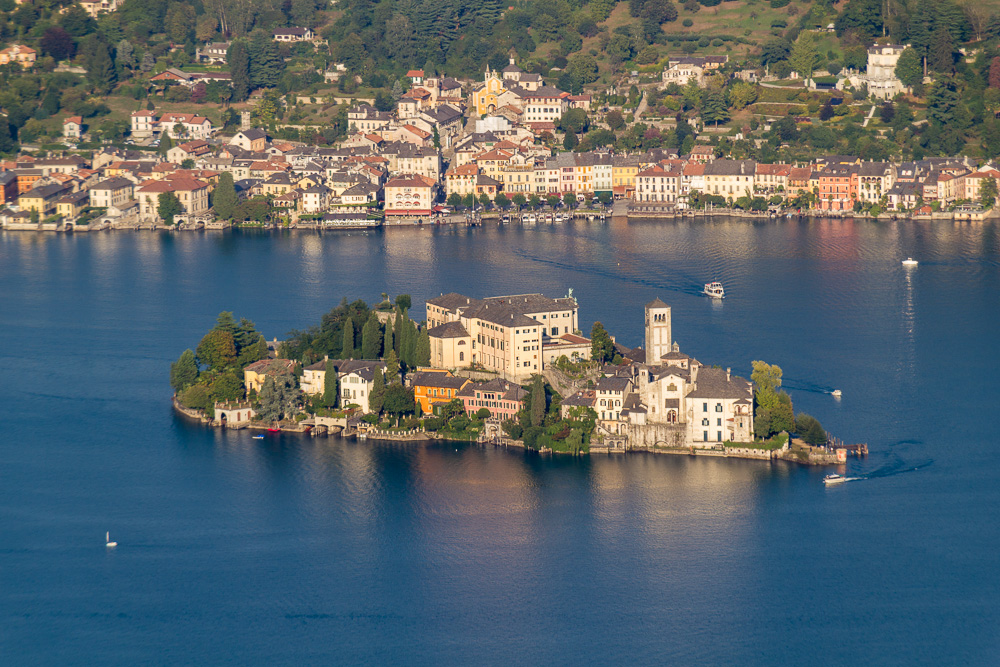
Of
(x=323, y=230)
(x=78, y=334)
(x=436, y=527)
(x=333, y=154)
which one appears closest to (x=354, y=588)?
(x=436, y=527)

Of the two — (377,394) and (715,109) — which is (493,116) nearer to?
(715,109)

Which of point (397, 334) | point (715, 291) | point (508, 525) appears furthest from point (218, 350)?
point (715, 291)

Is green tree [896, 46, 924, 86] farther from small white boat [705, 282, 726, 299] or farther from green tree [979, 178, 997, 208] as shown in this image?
small white boat [705, 282, 726, 299]

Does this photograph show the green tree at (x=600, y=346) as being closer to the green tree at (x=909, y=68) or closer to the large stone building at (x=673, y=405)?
the large stone building at (x=673, y=405)

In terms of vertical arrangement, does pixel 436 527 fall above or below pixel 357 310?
below

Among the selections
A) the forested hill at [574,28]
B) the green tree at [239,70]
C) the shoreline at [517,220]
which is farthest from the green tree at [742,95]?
the green tree at [239,70]

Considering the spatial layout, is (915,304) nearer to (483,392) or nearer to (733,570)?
(483,392)
